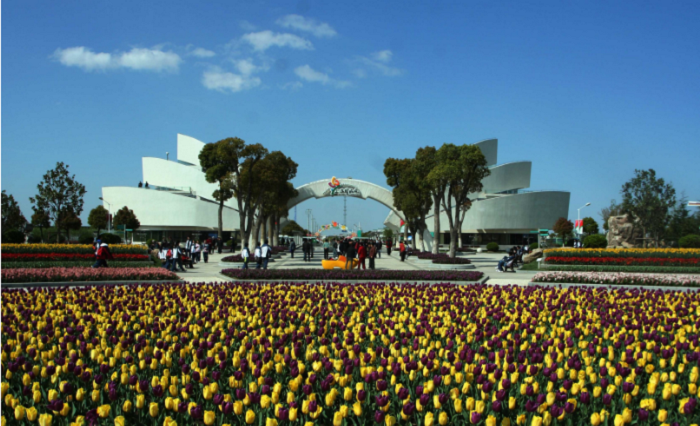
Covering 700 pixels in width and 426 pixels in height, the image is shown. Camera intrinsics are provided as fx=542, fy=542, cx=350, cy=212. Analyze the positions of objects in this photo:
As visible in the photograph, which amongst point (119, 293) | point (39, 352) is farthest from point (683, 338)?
point (119, 293)

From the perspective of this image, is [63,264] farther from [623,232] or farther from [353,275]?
[623,232]

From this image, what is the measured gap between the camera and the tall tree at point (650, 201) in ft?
134

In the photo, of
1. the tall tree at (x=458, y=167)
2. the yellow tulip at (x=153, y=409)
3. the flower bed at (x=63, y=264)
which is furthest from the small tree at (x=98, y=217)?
the yellow tulip at (x=153, y=409)

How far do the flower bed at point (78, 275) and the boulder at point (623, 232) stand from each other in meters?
28.7

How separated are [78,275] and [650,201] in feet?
131

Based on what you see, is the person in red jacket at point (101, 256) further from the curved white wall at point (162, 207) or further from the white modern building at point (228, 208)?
the curved white wall at point (162, 207)

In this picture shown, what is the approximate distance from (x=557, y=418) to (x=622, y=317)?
4.57 metres

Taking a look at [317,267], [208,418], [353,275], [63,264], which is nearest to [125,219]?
[317,267]

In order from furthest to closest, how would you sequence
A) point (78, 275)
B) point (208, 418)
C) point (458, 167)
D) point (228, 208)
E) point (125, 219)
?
1. point (228, 208)
2. point (125, 219)
3. point (458, 167)
4. point (78, 275)
5. point (208, 418)

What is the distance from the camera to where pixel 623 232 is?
34.7m

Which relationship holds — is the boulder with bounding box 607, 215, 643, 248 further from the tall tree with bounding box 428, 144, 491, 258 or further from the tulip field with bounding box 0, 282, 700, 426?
the tulip field with bounding box 0, 282, 700, 426

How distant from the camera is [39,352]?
5617mm

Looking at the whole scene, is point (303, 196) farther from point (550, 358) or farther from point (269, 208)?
point (550, 358)

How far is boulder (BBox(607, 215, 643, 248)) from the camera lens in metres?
34.7
